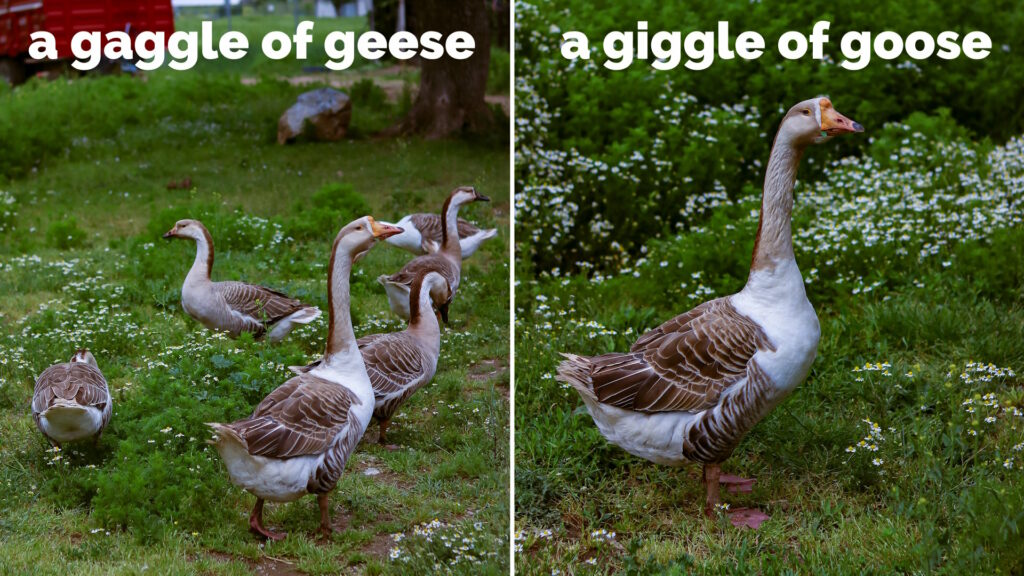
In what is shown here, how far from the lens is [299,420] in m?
3.69

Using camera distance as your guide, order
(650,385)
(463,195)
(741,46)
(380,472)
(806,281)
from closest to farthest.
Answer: (650,385) < (380,472) < (806,281) < (463,195) < (741,46)

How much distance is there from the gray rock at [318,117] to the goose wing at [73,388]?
821cm

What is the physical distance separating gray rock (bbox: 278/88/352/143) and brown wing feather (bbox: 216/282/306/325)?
6.87m

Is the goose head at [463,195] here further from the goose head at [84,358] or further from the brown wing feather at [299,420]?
the brown wing feather at [299,420]

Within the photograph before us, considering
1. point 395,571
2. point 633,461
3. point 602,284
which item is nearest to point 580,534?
point 633,461

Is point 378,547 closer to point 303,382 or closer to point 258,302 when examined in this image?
point 303,382

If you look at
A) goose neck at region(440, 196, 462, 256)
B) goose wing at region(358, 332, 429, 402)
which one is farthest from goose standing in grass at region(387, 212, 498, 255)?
goose wing at region(358, 332, 429, 402)

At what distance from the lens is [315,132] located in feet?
41.9

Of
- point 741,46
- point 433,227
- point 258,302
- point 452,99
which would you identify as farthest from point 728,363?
point 452,99

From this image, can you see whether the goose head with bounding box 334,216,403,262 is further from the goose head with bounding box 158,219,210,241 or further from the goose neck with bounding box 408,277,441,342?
the goose head with bounding box 158,219,210,241

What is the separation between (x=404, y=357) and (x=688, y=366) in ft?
4.93

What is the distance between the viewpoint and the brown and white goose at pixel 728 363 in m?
3.91

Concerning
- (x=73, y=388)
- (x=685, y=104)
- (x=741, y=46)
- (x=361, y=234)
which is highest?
(x=741, y=46)

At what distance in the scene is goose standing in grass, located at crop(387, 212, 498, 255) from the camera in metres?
7.11
